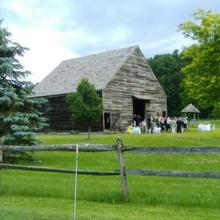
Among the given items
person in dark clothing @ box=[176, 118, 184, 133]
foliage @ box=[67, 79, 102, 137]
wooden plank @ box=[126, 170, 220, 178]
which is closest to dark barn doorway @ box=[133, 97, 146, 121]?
person in dark clothing @ box=[176, 118, 184, 133]

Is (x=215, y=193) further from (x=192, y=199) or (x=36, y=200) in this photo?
(x=36, y=200)

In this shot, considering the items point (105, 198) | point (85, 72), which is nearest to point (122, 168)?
point (105, 198)

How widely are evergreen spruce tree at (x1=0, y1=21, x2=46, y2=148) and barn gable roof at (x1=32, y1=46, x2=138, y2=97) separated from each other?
88.5 ft

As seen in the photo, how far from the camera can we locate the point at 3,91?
854 inches

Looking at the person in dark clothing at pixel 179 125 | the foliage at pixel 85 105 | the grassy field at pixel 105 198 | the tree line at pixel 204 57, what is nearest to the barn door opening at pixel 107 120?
the person in dark clothing at pixel 179 125

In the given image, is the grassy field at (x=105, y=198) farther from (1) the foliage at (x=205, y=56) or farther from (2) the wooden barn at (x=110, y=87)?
(2) the wooden barn at (x=110, y=87)

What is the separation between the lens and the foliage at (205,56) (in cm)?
3465

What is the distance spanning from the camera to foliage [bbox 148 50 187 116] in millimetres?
112188

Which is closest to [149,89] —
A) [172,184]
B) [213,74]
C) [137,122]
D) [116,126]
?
[137,122]

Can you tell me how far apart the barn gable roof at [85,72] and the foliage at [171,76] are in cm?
5102

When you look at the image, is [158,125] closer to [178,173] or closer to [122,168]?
[122,168]

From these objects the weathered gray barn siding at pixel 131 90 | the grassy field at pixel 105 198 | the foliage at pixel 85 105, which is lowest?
the grassy field at pixel 105 198

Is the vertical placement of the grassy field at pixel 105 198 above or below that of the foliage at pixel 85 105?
below

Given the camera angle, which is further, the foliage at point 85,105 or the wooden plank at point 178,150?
the foliage at point 85,105
